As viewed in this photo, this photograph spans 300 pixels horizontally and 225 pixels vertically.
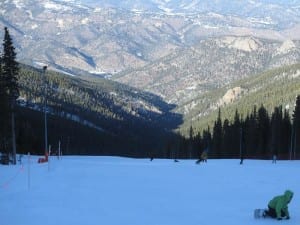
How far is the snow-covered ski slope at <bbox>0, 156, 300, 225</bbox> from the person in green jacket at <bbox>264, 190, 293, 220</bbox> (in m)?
0.32

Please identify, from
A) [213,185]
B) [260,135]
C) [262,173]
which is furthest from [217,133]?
[213,185]

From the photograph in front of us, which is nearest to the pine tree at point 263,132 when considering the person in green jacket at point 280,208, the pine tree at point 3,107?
the pine tree at point 3,107

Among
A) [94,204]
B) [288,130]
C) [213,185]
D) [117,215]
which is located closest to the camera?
[117,215]

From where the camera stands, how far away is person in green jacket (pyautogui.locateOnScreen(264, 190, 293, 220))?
1856 centimetres

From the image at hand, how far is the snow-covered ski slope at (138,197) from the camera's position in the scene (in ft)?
61.4

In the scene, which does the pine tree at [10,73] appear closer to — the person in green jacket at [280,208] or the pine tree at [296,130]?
the person in green jacket at [280,208]

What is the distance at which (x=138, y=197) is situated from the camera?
2394cm

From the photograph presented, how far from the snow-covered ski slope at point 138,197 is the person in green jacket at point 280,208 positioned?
325 millimetres

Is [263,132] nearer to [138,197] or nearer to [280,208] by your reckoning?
[138,197]

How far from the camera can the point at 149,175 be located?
34125mm

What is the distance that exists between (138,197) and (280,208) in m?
7.29

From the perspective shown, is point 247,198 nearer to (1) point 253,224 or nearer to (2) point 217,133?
(1) point 253,224

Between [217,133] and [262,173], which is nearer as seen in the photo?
[262,173]

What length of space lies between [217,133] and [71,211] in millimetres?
96991
